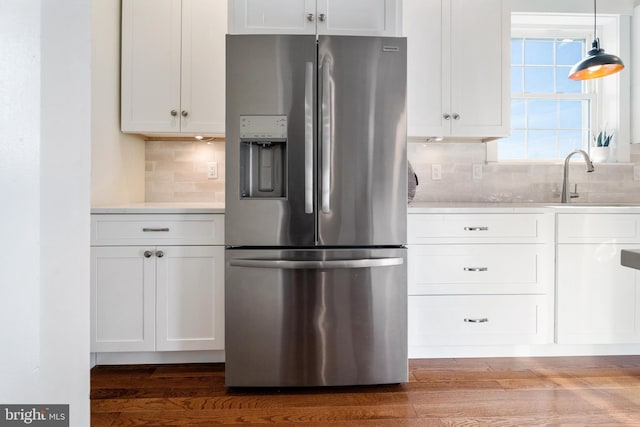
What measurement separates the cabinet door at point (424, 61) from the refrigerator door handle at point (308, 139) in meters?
0.90

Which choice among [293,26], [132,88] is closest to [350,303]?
[293,26]

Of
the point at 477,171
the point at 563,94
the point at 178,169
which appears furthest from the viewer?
the point at 563,94

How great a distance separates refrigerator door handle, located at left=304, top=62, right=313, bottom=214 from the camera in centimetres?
186

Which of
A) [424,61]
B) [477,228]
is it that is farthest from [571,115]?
[477,228]

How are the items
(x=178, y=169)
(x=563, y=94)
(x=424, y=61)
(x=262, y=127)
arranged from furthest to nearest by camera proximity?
1. (x=563, y=94)
2. (x=178, y=169)
3. (x=424, y=61)
4. (x=262, y=127)

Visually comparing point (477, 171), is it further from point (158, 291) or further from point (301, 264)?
point (158, 291)

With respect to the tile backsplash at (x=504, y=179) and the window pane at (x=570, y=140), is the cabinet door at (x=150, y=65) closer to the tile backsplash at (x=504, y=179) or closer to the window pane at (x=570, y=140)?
the tile backsplash at (x=504, y=179)

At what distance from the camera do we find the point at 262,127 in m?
1.86

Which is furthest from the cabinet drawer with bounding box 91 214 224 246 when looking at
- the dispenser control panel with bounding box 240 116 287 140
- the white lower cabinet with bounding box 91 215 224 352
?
the dispenser control panel with bounding box 240 116 287 140

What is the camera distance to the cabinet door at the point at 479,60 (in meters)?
2.48

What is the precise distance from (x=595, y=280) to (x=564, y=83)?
1.61 m

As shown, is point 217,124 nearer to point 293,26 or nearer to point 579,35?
point 293,26

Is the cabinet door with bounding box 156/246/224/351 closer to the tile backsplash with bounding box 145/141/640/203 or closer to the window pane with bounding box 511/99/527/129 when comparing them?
the tile backsplash with bounding box 145/141/640/203

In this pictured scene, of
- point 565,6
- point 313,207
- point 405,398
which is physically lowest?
point 405,398
